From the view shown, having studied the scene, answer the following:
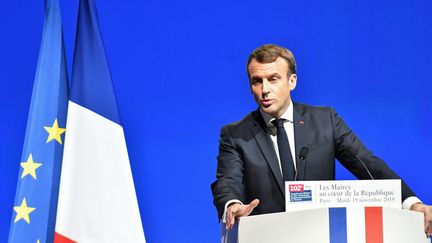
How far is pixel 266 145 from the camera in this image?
2.55 meters

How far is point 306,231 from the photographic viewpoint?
1.94 metres

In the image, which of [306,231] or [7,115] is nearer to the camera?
[306,231]

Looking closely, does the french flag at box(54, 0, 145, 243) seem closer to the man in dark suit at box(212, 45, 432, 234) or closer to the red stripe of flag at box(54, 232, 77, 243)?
the red stripe of flag at box(54, 232, 77, 243)

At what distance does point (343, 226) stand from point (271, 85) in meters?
0.82

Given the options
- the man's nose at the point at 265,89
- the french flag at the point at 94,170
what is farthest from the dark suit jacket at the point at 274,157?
the french flag at the point at 94,170

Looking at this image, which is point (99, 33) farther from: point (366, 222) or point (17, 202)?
point (366, 222)

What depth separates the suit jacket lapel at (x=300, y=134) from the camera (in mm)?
2471

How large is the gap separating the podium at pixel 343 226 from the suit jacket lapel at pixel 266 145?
50 cm

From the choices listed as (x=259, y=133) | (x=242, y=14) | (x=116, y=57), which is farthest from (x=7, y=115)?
(x=259, y=133)

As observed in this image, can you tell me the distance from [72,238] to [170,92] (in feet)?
3.24

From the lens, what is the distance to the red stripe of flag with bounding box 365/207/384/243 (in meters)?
1.93

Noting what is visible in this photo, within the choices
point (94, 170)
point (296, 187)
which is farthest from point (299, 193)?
point (94, 170)

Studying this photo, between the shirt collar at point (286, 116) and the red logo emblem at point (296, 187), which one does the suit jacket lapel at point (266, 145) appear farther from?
the red logo emblem at point (296, 187)

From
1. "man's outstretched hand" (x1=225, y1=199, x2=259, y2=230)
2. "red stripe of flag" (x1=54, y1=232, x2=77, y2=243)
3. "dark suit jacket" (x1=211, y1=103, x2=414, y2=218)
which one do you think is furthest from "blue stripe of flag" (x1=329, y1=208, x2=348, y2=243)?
"red stripe of flag" (x1=54, y1=232, x2=77, y2=243)
